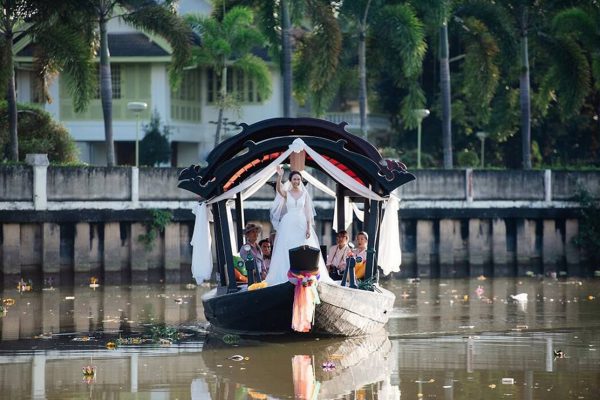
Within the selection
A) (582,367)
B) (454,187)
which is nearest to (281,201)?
(582,367)

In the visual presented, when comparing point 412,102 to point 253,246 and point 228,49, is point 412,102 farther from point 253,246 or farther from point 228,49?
point 253,246

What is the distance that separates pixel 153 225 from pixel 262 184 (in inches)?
428

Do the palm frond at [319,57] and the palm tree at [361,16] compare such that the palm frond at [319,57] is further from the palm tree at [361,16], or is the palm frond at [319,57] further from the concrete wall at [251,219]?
the concrete wall at [251,219]

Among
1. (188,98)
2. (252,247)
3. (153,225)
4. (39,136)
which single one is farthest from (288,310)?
(188,98)

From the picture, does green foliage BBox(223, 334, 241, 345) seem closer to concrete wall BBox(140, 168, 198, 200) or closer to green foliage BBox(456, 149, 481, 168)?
concrete wall BBox(140, 168, 198, 200)

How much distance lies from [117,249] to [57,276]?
1.68 meters

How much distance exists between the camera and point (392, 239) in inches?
1009

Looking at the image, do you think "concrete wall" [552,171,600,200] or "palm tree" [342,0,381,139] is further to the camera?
"palm tree" [342,0,381,139]

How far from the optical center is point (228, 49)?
50312mm

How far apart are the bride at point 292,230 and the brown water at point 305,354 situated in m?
1.21

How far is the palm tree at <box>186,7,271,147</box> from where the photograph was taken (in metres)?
49.2

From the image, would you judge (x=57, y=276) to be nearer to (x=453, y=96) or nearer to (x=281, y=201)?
(x=281, y=201)

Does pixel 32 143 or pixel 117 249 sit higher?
pixel 32 143

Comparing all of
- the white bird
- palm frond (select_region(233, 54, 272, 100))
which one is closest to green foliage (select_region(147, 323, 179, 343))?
the white bird
